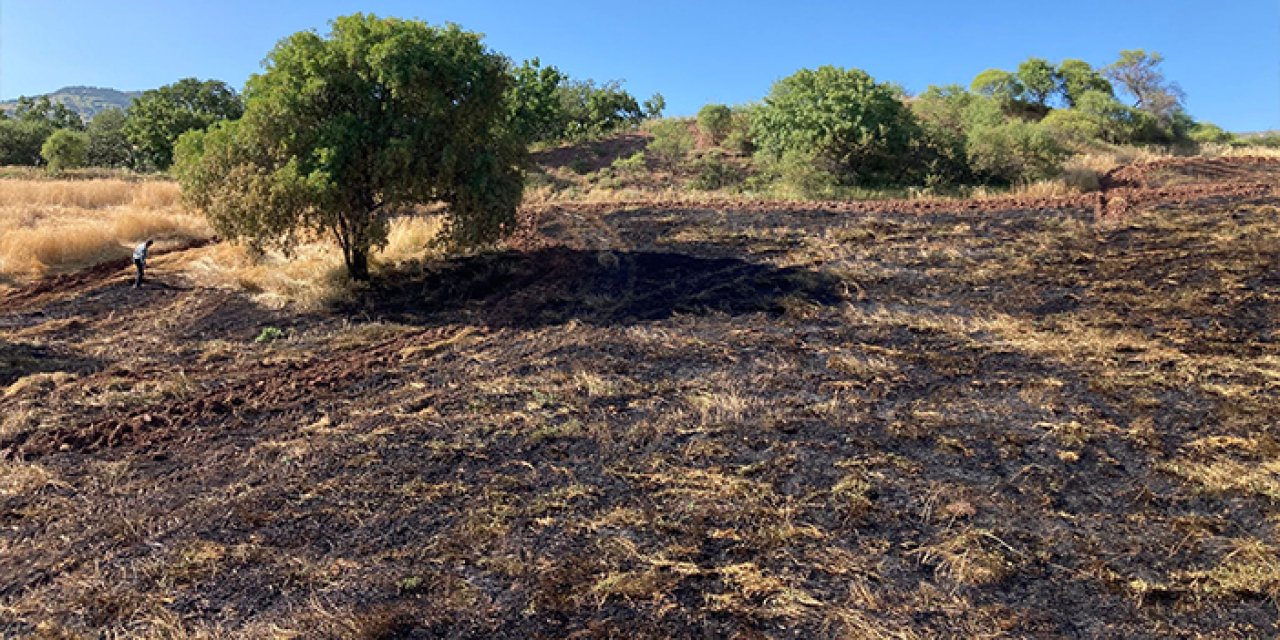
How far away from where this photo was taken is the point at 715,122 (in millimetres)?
26516

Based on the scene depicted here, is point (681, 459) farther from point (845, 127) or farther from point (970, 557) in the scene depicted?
point (845, 127)

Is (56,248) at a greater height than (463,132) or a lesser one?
lesser

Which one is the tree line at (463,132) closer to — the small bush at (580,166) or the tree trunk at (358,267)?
the tree trunk at (358,267)

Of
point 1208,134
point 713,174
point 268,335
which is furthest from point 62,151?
point 1208,134

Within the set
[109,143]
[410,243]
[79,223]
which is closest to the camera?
[410,243]

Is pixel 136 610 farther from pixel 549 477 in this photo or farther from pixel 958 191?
pixel 958 191

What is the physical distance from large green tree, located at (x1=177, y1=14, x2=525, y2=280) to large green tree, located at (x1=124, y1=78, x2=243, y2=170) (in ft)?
86.8

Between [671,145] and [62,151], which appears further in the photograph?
[62,151]

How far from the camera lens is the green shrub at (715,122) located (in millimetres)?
26469

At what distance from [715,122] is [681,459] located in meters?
23.5

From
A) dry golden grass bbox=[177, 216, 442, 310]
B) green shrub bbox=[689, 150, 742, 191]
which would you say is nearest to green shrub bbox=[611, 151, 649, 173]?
green shrub bbox=[689, 150, 742, 191]

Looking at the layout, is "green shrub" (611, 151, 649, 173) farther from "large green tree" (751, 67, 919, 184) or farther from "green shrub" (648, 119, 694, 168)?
"large green tree" (751, 67, 919, 184)

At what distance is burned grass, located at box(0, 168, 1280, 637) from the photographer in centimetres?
341

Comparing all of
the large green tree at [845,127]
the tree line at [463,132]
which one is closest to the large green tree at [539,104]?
the tree line at [463,132]
